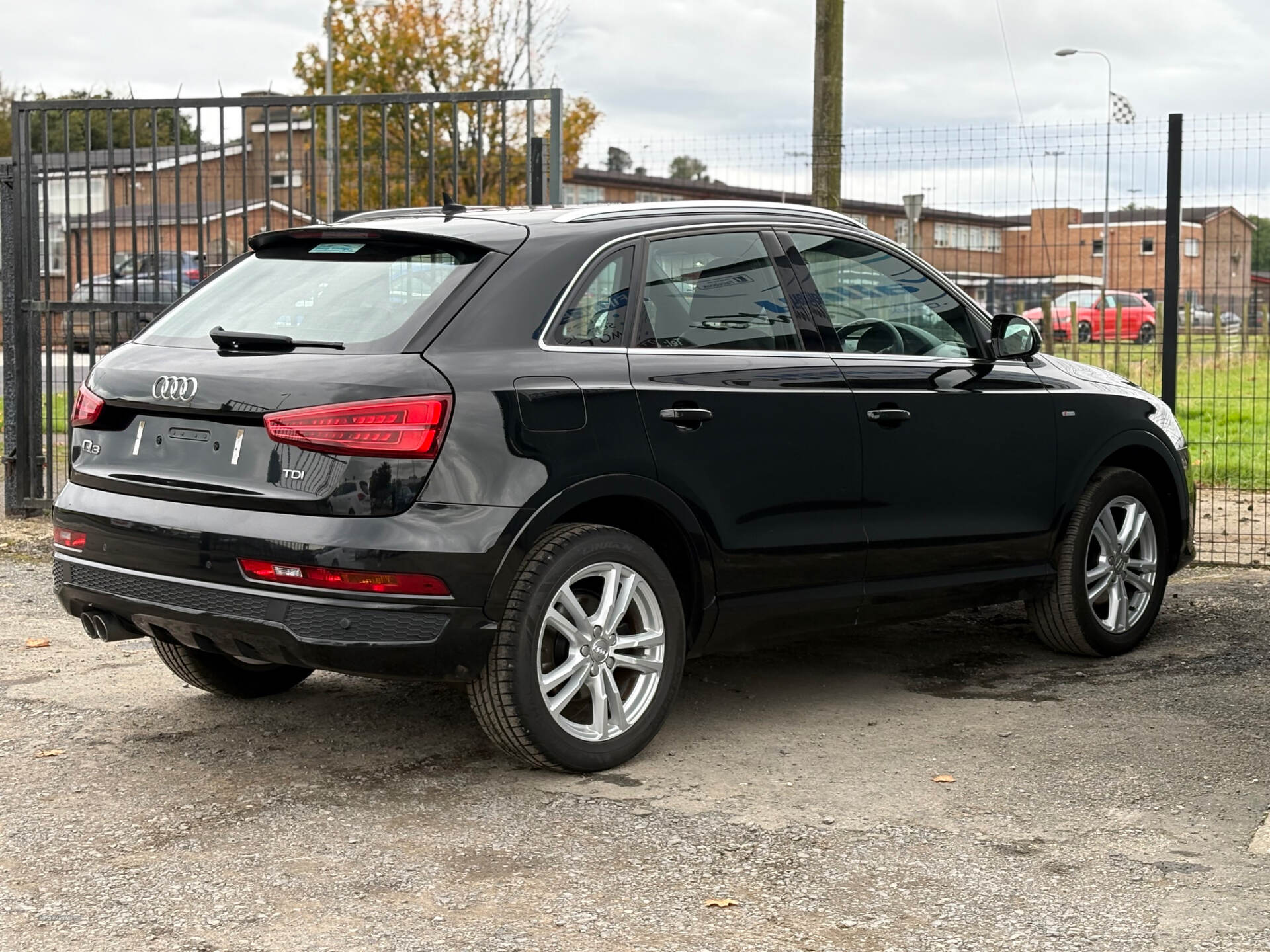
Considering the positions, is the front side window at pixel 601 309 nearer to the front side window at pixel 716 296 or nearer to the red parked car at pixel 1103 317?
the front side window at pixel 716 296

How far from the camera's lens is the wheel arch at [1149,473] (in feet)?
21.0

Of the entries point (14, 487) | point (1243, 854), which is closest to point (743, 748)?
point (1243, 854)

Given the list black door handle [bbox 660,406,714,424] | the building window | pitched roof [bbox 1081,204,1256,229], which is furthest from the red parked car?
black door handle [bbox 660,406,714,424]

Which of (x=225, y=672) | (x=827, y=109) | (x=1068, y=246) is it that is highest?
(x=827, y=109)

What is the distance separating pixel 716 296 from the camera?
5289 mm

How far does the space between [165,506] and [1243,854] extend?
10.5 ft

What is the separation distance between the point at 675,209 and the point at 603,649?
5.15ft

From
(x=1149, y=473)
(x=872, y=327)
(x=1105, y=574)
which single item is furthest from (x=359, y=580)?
(x=1149, y=473)

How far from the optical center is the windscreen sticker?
16.5ft

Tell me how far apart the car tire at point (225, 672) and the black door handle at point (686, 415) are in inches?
66.4

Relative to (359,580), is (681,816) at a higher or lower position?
lower

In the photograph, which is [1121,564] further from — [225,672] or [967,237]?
[967,237]

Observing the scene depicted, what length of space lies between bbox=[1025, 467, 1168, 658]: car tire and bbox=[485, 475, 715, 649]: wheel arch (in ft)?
6.43

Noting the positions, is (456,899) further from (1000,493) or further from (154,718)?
(1000,493)
